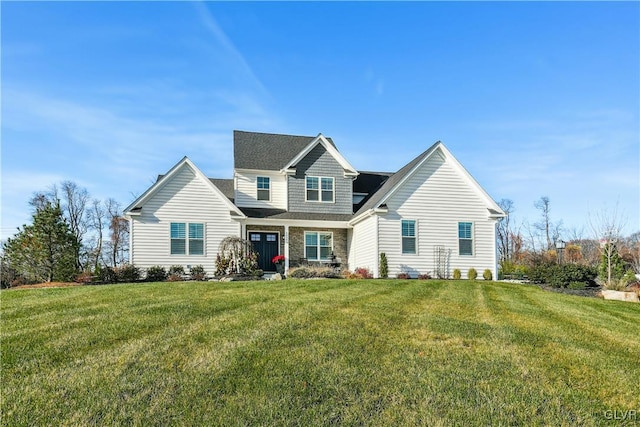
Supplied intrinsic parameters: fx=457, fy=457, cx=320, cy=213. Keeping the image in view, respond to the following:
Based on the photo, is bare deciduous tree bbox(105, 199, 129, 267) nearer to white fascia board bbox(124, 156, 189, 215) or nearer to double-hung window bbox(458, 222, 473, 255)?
white fascia board bbox(124, 156, 189, 215)

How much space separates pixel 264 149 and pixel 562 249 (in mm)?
15838

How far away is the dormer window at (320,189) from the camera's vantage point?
22500 millimetres

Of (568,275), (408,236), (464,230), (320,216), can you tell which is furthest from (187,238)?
(568,275)

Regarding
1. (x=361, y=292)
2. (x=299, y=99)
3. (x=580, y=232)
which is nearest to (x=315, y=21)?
(x=299, y=99)

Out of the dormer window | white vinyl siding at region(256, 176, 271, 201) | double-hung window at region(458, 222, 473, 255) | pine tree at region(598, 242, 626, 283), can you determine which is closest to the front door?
white vinyl siding at region(256, 176, 271, 201)

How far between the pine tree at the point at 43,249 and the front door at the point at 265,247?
26.3ft

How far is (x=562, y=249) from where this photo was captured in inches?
886

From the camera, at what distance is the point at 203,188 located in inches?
792

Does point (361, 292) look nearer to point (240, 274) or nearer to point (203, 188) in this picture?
point (240, 274)

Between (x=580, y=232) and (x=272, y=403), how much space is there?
138ft

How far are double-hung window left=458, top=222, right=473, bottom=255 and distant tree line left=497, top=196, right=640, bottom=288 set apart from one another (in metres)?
2.80

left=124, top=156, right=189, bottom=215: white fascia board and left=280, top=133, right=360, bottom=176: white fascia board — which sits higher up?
left=280, top=133, right=360, bottom=176: white fascia board

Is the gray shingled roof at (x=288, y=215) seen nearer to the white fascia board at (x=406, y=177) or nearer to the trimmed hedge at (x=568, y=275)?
the white fascia board at (x=406, y=177)

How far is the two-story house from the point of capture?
19594 millimetres
